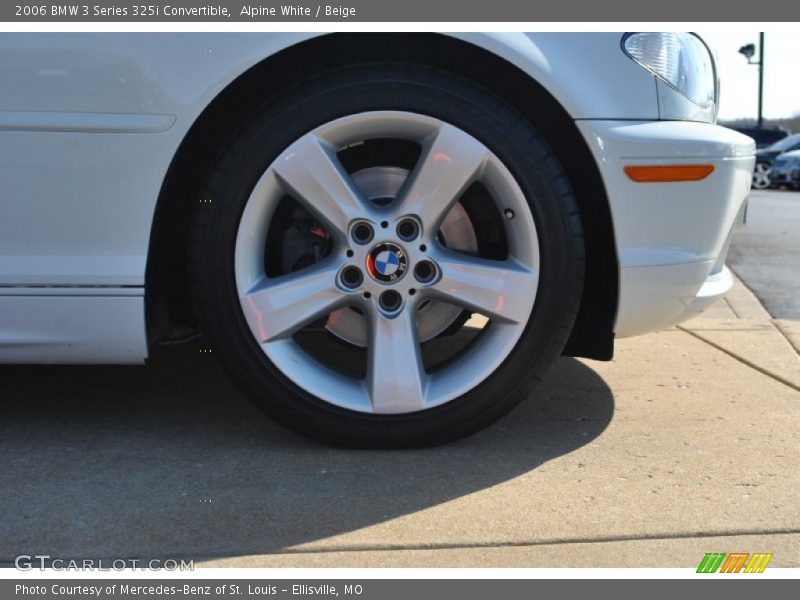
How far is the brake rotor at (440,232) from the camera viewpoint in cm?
265

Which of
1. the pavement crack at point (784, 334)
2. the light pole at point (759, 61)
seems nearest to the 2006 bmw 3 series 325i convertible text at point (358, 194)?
the pavement crack at point (784, 334)

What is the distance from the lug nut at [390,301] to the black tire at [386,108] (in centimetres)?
29

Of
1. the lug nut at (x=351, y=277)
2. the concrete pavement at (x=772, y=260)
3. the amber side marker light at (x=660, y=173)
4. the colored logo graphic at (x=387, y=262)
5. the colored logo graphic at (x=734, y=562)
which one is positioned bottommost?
the concrete pavement at (x=772, y=260)

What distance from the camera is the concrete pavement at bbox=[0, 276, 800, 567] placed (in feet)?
6.54

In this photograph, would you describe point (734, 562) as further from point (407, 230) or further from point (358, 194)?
point (358, 194)

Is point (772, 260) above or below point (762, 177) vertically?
above

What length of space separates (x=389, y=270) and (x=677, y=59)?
3.12 feet

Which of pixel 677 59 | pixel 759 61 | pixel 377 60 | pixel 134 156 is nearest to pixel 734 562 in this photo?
pixel 677 59

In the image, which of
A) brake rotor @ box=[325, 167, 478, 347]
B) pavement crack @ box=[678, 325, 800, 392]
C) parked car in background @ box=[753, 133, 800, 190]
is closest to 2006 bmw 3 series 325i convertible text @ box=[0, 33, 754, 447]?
brake rotor @ box=[325, 167, 478, 347]

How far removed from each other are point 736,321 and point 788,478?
6.73 ft

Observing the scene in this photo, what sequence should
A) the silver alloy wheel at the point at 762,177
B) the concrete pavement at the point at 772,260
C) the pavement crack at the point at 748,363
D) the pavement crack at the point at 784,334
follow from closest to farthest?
1. the pavement crack at the point at 748,363
2. the pavement crack at the point at 784,334
3. the concrete pavement at the point at 772,260
4. the silver alloy wheel at the point at 762,177

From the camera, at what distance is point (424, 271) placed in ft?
8.06

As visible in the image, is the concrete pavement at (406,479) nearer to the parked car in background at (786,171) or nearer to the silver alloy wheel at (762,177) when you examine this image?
the parked car in background at (786,171)

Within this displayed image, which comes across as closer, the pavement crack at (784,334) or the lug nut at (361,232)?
the lug nut at (361,232)
